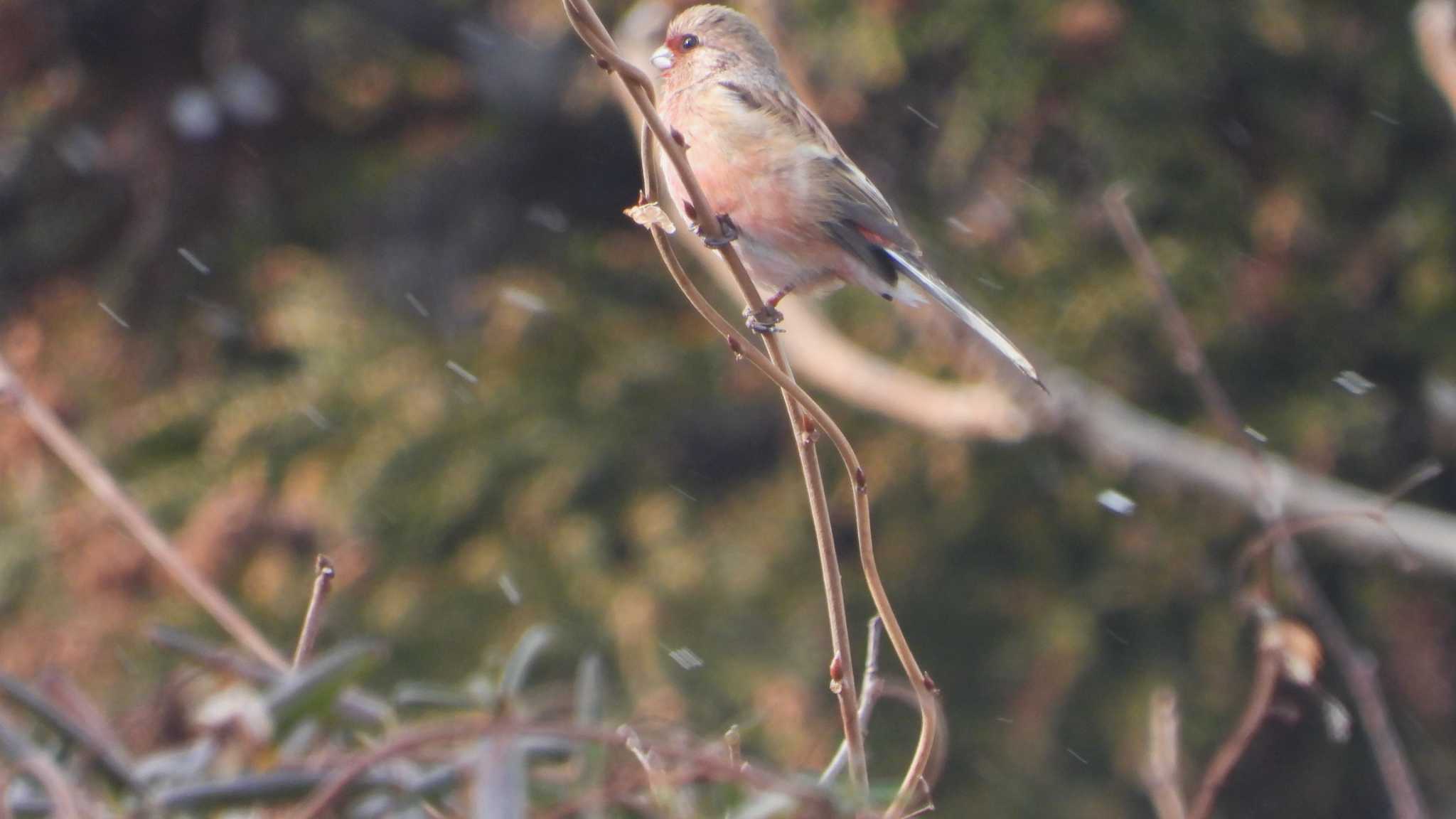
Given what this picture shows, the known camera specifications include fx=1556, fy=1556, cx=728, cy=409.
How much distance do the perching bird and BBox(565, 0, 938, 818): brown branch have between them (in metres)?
0.64

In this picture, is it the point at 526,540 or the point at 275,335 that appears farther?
the point at 275,335

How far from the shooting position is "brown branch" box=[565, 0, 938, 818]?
4.08ft

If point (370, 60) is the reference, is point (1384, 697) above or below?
below

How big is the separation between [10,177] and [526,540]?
92.3 inches

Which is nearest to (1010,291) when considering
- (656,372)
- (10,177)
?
(656,372)

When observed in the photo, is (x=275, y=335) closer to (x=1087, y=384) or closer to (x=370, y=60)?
(x=370, y=60)

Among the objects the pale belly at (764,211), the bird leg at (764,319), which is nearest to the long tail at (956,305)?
the pale belly at (764,211)

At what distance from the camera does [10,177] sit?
17.4 ft

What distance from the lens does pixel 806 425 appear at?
4.88 ft

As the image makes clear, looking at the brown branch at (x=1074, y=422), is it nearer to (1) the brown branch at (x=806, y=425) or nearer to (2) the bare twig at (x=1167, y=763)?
(2) the bare twig at (x=1167, y=763)

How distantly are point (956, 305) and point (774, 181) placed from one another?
354 mm

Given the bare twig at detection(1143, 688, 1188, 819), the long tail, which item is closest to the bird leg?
the long tail

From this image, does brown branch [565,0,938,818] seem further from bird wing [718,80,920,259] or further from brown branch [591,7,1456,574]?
brown branch [591,7,1456,574]

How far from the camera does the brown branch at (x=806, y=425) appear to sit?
4.08 feet
